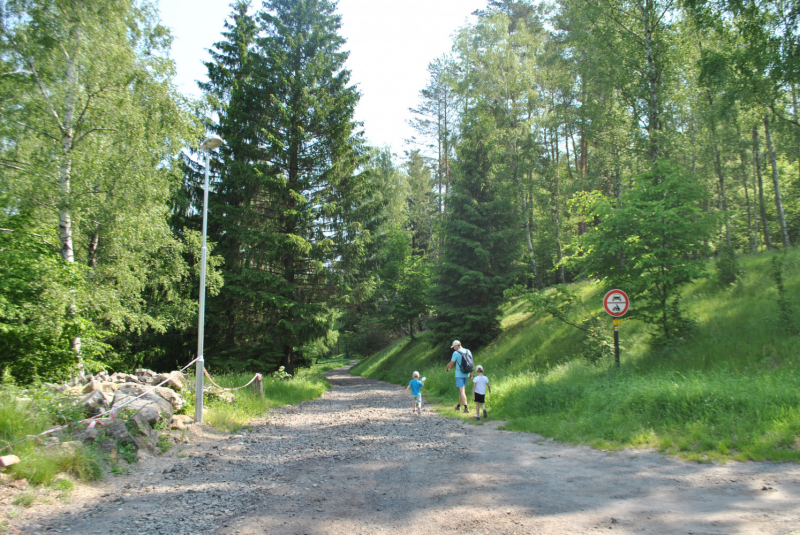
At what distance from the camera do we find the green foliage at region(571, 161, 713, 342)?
10898 mm

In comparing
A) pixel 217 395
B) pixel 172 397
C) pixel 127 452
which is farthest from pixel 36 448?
pixel 217 395

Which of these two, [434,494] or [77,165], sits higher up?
[77,165]

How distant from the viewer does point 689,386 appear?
771 centimetres

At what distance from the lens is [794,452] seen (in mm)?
5422

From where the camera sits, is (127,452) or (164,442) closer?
(127,452)

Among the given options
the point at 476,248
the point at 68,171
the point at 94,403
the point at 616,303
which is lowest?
the point at 94,403

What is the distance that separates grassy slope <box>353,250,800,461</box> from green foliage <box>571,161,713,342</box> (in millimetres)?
1258

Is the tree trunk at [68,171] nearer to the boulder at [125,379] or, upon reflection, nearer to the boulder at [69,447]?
the boulder at [125,379]

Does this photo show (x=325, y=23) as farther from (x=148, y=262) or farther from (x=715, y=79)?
(x=715, y=79)

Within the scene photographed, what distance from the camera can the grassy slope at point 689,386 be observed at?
6320 mm

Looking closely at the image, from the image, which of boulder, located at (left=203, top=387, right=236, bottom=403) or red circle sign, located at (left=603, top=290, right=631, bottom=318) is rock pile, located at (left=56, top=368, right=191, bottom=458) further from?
red circle sign, located at (left=603, top=290, right=631, bottom=318)

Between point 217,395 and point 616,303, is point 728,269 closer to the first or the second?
point 616,303

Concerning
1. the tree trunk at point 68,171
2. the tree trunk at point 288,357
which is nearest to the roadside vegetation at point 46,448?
the tree trunk at point 68,171

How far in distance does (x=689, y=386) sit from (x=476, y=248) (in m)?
12.8
